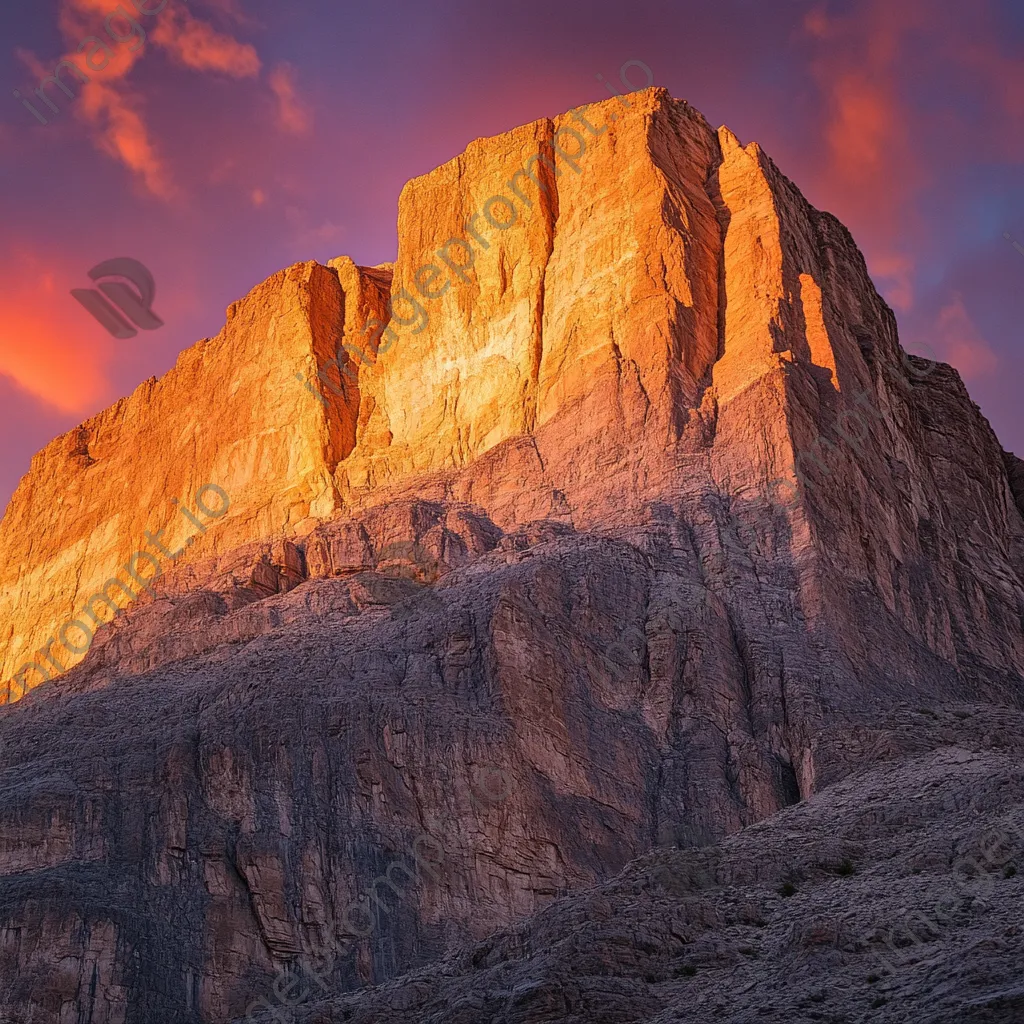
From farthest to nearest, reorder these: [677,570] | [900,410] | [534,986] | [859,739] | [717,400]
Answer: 1. [900,410]
2. [717,400]
3. [677,570]
4. [859,739]
5. [534,986]

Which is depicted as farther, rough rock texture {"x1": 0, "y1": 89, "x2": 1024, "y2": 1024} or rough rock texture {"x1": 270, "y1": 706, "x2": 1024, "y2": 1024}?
rough rock texture {"x1": 0, "y1": 89, "x2": 1024, "y2": 1024}

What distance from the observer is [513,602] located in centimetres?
5434

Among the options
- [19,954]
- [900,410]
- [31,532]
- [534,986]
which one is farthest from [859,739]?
[31,532]

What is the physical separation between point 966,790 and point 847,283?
42898 mm

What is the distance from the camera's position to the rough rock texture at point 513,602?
46.6 m

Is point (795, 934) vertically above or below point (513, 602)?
below

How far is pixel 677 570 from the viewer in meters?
57.4

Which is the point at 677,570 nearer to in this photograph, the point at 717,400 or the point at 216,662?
the point at 717,400

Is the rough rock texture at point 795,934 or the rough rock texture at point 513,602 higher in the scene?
the rough rock texture at point 513,602

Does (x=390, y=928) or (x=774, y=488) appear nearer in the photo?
(x=390, y=928)

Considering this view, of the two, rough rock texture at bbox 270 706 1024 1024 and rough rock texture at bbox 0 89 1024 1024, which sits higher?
rough rock texture at bbox 0 89 1024 1024

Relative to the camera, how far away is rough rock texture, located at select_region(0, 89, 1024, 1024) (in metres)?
46.6

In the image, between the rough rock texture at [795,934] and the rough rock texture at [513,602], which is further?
the rough rock texture at [513,602]

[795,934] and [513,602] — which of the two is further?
[513,602]
